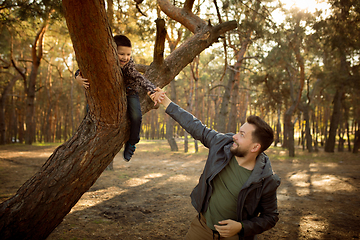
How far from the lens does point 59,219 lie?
6.96ft

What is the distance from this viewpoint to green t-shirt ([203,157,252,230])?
1.85 metres

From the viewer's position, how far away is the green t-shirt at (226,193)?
185cm

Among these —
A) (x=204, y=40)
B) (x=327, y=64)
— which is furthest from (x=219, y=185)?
(x=327, y=64)

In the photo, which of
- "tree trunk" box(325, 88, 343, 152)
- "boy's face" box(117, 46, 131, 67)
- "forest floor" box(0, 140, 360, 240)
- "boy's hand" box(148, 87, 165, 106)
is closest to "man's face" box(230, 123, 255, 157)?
"boy's hand" box(148, 87, 165, 106)

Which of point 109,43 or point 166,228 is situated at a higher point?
point 109,43

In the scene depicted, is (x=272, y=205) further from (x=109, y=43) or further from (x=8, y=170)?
(x=8, y=170)

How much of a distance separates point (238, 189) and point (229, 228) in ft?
1.03

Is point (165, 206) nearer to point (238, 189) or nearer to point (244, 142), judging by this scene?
point (238, 189)

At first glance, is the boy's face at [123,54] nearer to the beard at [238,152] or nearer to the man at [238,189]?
the man at [238,189]

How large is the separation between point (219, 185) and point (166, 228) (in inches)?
83.5

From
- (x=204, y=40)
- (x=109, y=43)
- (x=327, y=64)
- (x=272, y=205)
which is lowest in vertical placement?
(x=272, y=205)

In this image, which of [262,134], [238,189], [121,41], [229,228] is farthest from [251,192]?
[121,41]

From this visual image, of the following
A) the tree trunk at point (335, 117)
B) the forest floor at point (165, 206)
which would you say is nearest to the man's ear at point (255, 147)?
the forest floor at point (165, 206)

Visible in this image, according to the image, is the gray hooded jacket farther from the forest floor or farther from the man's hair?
the forest floor
